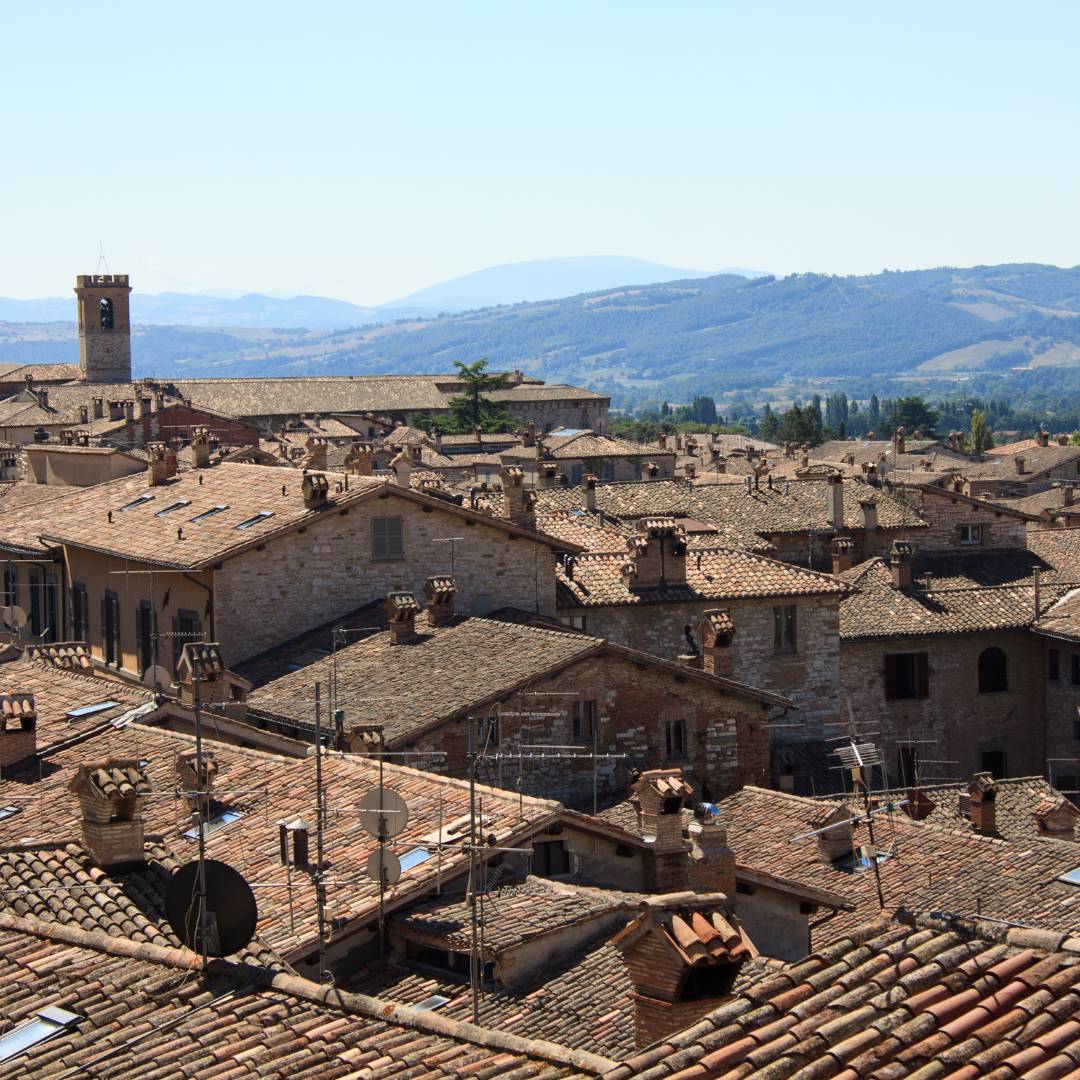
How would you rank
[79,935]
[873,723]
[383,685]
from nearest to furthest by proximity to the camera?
1. [79,935]
2. [383,685]
3. [873,723]

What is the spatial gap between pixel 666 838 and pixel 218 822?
435 cm

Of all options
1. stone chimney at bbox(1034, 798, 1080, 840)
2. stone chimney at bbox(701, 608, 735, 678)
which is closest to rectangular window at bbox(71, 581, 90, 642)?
stone chimney at bbox(701, 608, 735, 678)

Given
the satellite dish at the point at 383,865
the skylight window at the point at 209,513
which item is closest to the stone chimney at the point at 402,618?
the skylight window at the point at 209,513

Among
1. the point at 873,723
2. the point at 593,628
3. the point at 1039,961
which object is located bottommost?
the point at 873,723

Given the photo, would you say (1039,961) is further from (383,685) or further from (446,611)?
(446,611)

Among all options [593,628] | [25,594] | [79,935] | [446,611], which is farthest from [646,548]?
[79,935]

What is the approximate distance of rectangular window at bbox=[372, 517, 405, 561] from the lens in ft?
111

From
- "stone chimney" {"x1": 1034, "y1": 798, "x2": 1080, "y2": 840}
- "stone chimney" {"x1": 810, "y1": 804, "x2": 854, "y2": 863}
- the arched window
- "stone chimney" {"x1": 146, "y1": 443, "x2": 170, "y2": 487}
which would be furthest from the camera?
the arched window

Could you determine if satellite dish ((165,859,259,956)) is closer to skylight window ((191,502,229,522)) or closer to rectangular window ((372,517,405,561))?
rectangular window ((372,517,405,561))

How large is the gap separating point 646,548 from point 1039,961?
88.8 feet

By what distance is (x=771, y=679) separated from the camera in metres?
36.7

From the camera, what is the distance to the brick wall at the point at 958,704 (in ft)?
137

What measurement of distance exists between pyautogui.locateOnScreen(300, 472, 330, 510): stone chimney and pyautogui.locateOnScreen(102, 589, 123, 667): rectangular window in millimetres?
4269

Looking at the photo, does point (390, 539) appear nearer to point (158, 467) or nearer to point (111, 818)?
point (158, 467)
